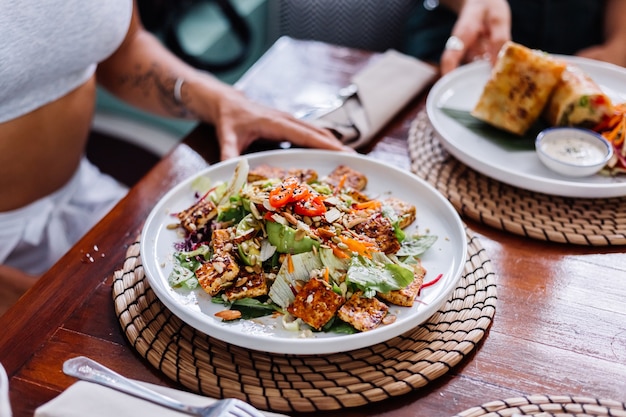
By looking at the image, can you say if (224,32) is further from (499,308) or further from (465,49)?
(499,308)

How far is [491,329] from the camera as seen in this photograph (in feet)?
3.90

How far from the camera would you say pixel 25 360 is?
111 centimetres

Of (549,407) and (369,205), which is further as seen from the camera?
(369,205)

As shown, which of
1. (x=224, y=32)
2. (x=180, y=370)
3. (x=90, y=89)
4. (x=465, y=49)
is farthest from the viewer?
(x=224, y=32)

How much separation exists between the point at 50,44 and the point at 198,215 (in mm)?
591

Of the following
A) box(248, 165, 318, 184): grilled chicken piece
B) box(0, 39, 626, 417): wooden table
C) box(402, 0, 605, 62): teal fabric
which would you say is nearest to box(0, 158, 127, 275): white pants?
box(0, 39, 626, 417): wooden table

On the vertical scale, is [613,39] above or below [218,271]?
below

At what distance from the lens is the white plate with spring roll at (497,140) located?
1.50m

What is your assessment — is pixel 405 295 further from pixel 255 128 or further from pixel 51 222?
pixel 51 222

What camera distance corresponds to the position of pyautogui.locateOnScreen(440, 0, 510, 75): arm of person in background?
2061 millimetres

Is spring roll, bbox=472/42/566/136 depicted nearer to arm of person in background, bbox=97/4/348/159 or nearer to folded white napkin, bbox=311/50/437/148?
folded white napkin, bbox=311/50/437/148

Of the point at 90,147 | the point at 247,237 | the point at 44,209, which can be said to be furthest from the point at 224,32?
the point at 247,237

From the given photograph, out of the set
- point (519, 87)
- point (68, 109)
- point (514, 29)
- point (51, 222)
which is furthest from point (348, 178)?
point (514, 29)

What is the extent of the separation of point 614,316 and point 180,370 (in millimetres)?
796
